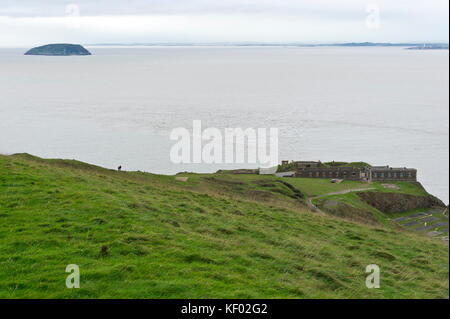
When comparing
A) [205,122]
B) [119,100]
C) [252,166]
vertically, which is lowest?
[252,166]

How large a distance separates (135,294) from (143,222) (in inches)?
276

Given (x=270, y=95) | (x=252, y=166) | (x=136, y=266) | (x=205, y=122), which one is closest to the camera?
(x=136, y=266)

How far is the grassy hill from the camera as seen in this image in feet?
38.8

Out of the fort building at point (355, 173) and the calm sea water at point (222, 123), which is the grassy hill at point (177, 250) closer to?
the fort building at point (355, 173)

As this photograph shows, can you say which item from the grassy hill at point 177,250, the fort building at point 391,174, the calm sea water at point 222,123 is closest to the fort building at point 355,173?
the fort building at point 391,174

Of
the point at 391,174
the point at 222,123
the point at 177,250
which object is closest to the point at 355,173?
the point at 391,174

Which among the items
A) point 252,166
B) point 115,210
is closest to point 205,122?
point 252,166

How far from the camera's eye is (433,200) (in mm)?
69438

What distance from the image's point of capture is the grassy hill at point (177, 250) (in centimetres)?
1182

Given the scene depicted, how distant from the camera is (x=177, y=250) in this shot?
14453 mm

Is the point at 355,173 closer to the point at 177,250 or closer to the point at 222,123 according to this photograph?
the point at 222,123

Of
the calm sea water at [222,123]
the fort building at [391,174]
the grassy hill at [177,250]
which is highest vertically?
the calm sea water at [222,123]

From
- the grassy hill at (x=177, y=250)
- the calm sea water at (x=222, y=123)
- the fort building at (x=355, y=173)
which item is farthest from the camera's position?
the calm sea water at (x=222, y=123)
